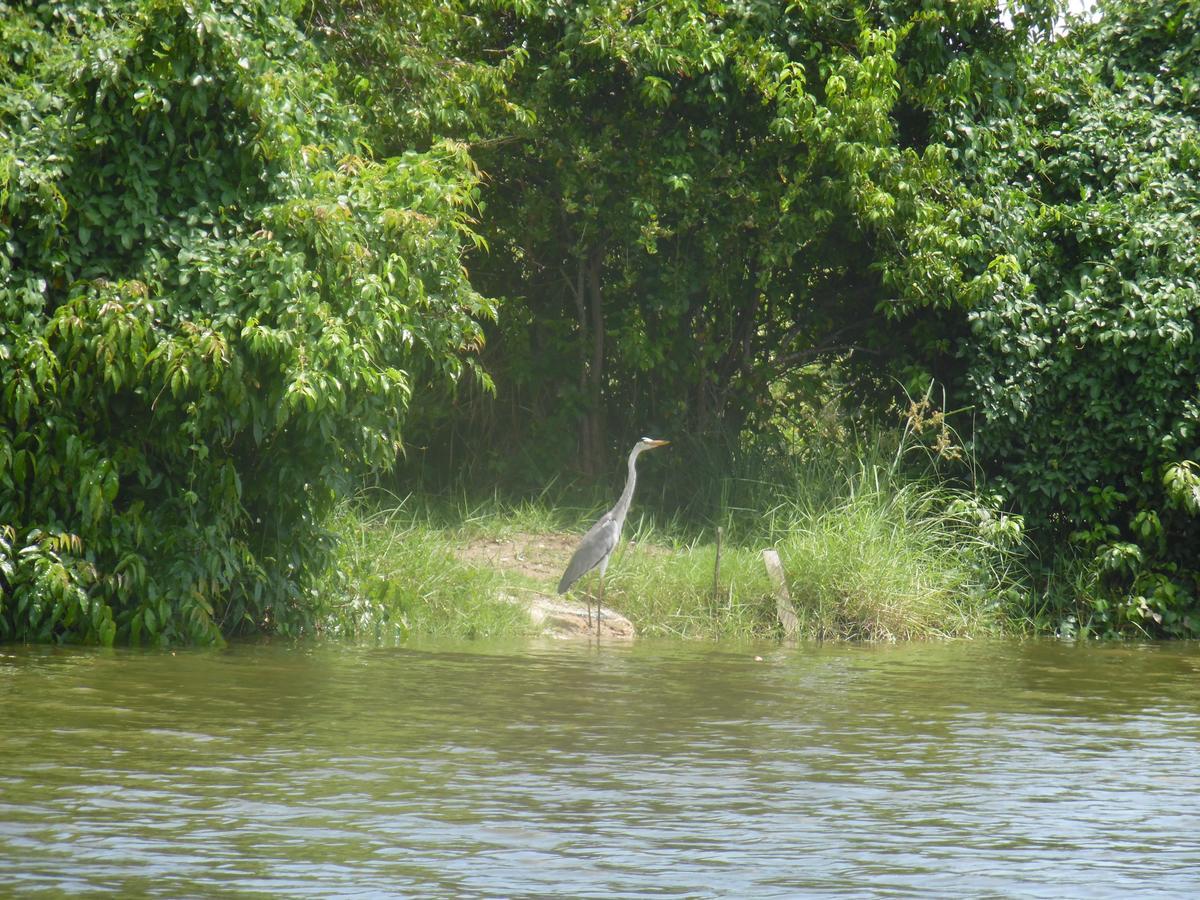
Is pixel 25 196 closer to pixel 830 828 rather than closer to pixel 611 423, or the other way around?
pixel 830 828

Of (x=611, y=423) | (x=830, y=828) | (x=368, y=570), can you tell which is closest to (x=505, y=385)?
(x=611, y=423)

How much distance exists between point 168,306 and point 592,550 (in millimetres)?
4085

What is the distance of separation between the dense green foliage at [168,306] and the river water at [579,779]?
2.43 feet

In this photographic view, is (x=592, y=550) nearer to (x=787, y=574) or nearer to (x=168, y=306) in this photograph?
(x=787, y=574)

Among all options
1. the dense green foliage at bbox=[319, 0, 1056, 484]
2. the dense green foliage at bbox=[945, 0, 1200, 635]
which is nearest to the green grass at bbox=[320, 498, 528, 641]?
the dense green foliage at bbox=[319, 0, 1056, 484]

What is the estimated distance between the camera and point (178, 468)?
33.8 feet

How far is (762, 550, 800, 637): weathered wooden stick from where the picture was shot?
12234mm

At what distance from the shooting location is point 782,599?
1225 centimetres

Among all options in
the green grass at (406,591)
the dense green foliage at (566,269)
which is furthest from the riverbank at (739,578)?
the dense green foliage at (566,269)

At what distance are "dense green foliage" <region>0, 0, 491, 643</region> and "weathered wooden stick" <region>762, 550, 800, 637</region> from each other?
3437mm

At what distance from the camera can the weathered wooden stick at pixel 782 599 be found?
12.2 meters

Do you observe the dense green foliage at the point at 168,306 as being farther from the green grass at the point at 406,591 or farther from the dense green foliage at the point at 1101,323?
the dense green foliage at the point at 1101,323

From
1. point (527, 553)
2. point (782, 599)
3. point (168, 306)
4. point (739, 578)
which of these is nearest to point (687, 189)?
point (527, 553)

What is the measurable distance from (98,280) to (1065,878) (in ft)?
23.0
